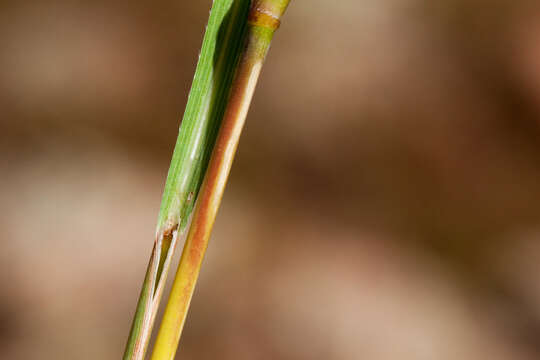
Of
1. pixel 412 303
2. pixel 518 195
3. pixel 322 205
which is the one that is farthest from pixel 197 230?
pixel 518 195

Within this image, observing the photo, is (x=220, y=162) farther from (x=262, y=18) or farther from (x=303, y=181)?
(x=303, y=181)

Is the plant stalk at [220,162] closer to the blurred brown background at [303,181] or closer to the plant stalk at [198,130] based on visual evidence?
the plant stalk at [198,130]

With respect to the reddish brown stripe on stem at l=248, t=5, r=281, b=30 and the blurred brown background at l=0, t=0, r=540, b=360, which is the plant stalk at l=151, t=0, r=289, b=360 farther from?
the blurred brown background at l=0, t=0, r=540, b=360

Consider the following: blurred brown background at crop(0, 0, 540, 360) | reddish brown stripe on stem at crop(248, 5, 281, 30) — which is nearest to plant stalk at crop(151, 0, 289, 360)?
reddish brown stripe on stem at crop(248, 5, 281, 30)

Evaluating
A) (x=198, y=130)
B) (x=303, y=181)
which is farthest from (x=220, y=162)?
(x=303, y=181)

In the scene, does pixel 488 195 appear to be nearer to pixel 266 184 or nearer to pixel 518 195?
pixel 518 195

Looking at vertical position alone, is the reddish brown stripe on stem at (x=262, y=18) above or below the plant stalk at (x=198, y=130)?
above

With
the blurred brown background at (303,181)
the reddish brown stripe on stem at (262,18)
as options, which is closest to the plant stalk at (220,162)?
the reddish brown stripe on stem at (262,18)
